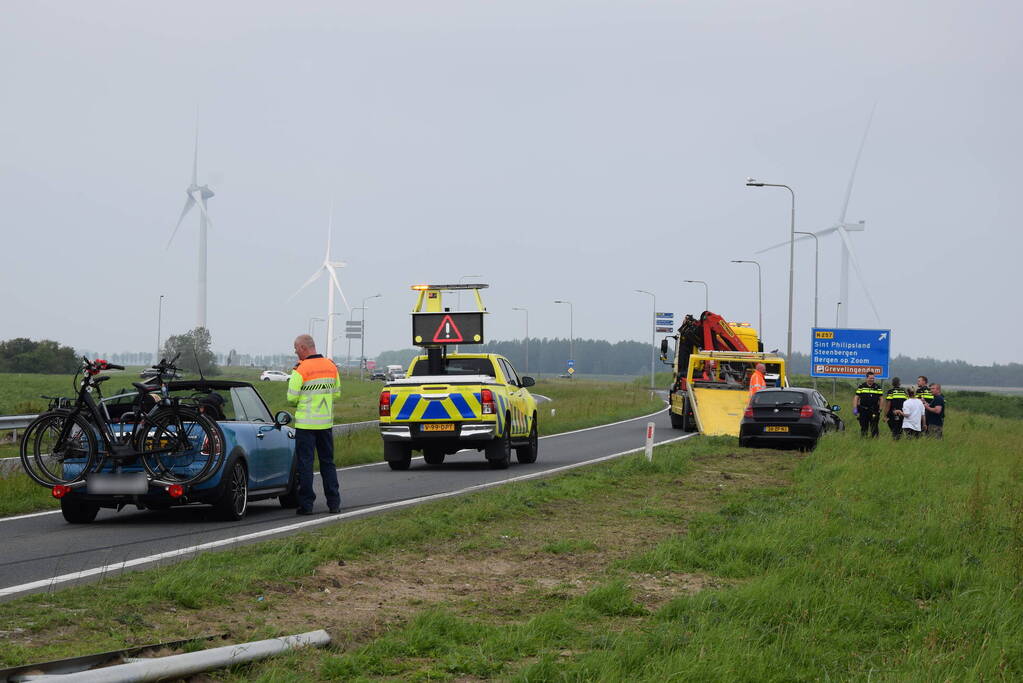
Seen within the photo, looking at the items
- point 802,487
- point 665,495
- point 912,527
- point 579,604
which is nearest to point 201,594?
point 579,604

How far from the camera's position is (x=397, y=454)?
21.2m

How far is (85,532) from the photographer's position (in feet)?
39.5

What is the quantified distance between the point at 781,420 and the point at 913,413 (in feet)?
10.3

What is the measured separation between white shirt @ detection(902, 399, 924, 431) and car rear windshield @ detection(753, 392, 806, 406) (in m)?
2.39

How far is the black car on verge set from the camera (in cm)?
2575

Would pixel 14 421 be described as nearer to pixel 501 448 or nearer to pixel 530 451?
pixel 501 448

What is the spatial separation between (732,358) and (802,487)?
17199 mm

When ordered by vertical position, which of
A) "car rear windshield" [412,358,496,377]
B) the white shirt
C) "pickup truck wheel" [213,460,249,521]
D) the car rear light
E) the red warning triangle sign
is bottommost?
"pickup truck wheel" [213,460,249,521]

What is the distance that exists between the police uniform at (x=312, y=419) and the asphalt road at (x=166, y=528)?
1.10 ft

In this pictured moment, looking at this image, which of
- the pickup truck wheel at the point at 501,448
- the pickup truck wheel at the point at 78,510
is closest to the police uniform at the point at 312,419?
the pickup truck wheel at the point at 78,510

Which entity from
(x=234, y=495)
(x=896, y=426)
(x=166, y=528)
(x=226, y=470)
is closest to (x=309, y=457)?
(x=234, y=495)

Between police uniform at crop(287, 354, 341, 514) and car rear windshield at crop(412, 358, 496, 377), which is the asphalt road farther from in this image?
car rear windshield at crop(412, 358, 496, 377)

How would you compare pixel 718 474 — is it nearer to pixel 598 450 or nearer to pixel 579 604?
pixel 598 450

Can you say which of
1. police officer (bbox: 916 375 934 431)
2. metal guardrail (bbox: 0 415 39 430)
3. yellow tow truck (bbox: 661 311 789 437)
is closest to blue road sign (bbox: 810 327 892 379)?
yellow tow truck (bbox: 661 311 789 437)
